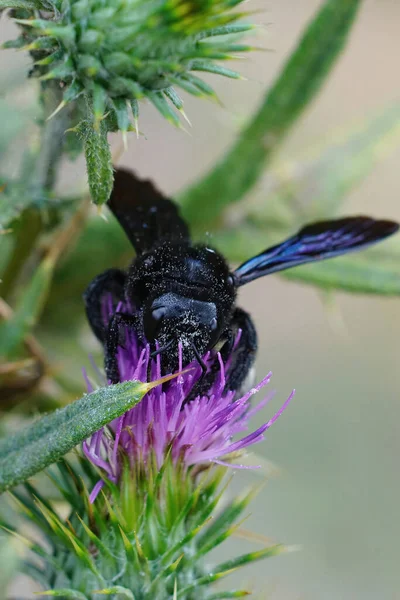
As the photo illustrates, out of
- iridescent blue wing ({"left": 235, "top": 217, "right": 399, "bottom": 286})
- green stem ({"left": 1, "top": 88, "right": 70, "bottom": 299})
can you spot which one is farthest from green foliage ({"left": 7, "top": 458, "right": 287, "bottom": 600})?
green stem ({"left": 1, "top": 88, "right": 70, "bottom": 299})

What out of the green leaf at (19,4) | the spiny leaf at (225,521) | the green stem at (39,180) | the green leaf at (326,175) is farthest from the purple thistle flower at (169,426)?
the green leaf at (326,175)

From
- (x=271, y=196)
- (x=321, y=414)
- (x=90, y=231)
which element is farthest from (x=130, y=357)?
(x=321, y=414)

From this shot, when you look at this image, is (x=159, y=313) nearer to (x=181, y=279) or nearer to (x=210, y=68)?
(x=181, y=279)

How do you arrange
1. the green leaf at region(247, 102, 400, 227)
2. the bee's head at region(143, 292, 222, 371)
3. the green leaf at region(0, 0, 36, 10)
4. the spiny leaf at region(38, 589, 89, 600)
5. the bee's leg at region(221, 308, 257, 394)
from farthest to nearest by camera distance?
1. the green leaf at region(247, 102, 400, 227)
2. the bee's leg at region(221, 308, 257, 394)
3. the spiny leaf at region(38, 589, 89, 600)
4. the bee's head at region(143, 292, 222, 371)
5. the green leaf at region(0, 0, 36, 10)

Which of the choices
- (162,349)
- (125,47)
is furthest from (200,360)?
(125,47)

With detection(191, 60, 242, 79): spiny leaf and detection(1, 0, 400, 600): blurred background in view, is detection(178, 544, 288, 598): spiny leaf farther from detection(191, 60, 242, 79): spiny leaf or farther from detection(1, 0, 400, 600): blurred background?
detection(1, 0, 400, 600): blurred background

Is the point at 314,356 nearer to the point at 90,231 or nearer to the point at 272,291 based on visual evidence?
the point at 272,291
